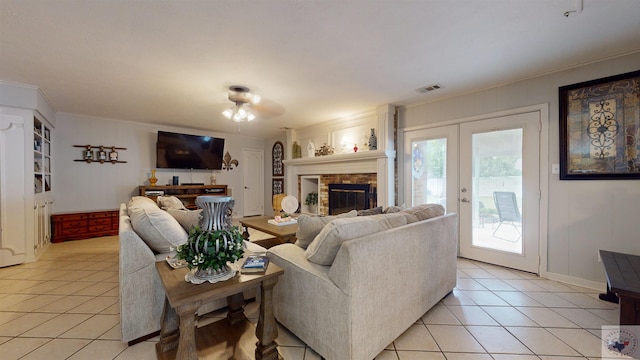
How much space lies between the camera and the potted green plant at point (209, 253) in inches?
51.4

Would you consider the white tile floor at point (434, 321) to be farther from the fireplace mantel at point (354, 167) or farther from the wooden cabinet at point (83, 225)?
the fireplace mantel at point (354, 167)

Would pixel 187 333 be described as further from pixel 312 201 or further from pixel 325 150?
pixel 312 201

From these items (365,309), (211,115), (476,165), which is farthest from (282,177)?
(365,309)

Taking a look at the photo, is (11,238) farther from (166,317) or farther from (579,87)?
(579,87)

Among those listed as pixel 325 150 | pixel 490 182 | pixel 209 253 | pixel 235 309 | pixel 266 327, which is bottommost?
pixel 235 309

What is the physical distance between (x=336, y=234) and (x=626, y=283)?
197 cm

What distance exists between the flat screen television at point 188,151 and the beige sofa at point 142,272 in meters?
4.07

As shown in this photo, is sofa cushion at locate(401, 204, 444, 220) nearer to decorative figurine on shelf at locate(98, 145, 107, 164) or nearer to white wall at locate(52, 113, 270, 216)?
white wall at locate(52, 113, 270, 216)

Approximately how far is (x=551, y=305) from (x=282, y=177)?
569cm

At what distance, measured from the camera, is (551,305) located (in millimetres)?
2279

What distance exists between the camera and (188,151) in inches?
226

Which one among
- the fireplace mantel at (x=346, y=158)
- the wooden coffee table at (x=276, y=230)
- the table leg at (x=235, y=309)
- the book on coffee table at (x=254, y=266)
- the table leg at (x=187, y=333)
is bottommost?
the table leg at (x=235, y=309)

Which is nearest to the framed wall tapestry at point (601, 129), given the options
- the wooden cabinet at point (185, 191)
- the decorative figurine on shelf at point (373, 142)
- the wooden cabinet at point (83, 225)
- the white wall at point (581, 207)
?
the white wall at point (581, 207)

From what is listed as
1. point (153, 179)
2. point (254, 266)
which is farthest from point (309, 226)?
point (153, 179)
